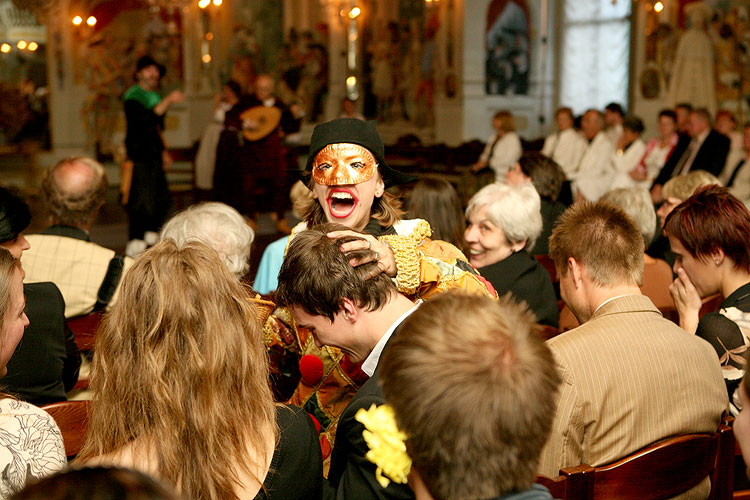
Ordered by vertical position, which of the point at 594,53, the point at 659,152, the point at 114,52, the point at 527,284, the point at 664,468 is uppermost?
the point at 114,52

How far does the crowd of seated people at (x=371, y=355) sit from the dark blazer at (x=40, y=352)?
0.04ft

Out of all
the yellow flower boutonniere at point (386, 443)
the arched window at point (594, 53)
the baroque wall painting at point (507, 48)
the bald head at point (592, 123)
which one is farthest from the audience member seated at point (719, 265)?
the arched window at point (594, 53)

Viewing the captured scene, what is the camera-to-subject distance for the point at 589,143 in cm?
1110

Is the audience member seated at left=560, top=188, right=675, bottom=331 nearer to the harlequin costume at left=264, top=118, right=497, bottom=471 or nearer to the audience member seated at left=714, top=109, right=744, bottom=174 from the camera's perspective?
the harlequin costume at left=264, top=118, right=497, bottom=471

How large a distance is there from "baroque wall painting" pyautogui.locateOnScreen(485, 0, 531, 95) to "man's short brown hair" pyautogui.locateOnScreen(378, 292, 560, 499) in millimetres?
14888

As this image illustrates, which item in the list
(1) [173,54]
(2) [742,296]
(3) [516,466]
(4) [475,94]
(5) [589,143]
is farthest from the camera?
(1) [173,54]

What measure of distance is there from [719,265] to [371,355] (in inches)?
56.4

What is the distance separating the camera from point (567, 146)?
11.4 meters

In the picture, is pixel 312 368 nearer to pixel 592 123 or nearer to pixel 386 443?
pixel 386 443

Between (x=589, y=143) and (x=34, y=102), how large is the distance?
36.2ft

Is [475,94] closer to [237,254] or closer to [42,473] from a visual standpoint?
[237,254]

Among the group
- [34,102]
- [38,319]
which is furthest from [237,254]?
[34,102]

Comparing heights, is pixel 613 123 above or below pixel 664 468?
above

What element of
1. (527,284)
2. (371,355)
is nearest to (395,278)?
(371,355)
